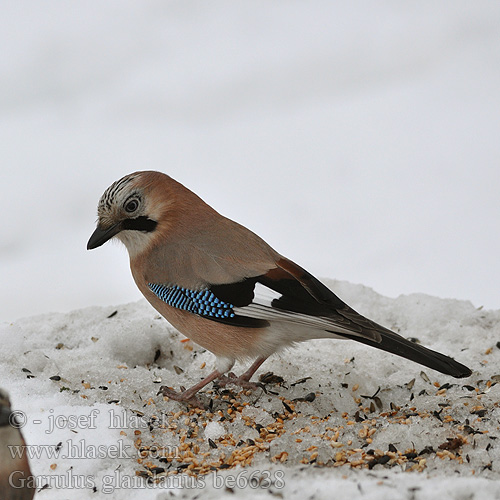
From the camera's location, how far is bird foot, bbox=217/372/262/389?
3928 mm

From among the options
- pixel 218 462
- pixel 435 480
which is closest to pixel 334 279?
pixel 218 462

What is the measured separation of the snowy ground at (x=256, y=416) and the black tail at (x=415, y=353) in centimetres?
22

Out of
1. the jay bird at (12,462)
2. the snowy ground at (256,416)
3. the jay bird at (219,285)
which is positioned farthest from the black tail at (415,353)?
the jay bird at (12,462)

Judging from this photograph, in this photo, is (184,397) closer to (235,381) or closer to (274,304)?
(235,381)

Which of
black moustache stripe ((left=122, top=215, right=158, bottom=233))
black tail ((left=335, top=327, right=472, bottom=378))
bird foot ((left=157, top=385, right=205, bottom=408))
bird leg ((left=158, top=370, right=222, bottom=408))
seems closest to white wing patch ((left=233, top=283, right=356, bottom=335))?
black tail ((left=335, top=327, right=472, bottom=378))

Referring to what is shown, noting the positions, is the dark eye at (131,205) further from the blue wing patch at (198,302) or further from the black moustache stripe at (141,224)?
the blue wing patch at (198,302)

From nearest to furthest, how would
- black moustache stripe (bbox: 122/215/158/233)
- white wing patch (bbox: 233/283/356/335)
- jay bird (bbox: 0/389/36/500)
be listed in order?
jay bird (bbox: 0/389/36/500) → white wing patch (bbox: 233/283/356/335) → black moustache stripe (bbox: 122/215/158/233)

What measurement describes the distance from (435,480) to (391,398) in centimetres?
157

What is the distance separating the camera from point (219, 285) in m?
3.61

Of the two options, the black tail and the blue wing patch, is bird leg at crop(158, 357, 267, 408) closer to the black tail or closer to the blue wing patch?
the blue wing patch

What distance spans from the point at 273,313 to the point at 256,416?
50 centimetres

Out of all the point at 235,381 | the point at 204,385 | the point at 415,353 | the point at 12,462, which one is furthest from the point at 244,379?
the point at 12,462

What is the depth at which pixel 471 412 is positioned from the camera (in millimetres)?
3600

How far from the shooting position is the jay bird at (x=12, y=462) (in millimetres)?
2080
